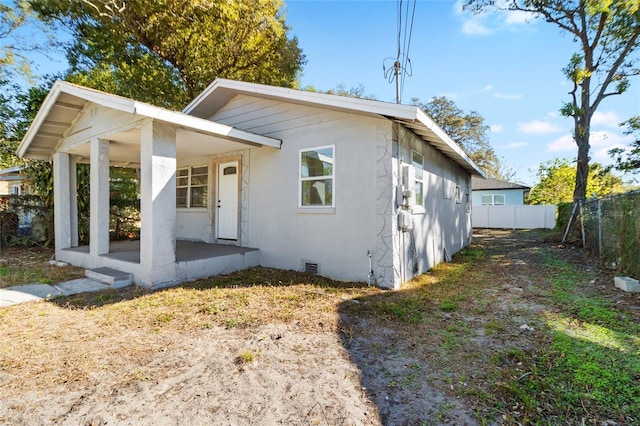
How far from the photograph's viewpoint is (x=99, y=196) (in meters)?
5.90

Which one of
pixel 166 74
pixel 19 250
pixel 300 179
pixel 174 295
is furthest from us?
pixel 166 74

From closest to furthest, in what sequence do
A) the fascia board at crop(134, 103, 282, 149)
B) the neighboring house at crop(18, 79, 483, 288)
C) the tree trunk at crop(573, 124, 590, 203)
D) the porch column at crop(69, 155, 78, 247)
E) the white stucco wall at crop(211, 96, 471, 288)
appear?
the fascia board at crop(134, 103, 282, 149) < the neighboring house at crop(18, 79, 483, 288) < the white stucco wall at crop(211, 96, 471, 288) < the porch column at crop(69, 155, 78, 247) < the tree trunk at crop(573, 124, 590, 203)

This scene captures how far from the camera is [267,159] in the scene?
22.3 feet

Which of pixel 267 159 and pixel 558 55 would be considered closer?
pixel 267 159

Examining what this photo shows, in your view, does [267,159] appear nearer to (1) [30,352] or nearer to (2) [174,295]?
(2) [174,295]

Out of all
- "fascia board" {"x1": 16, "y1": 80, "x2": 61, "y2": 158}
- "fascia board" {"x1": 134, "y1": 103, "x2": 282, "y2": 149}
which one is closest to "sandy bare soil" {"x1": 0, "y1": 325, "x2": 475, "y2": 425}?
"fascia board" {"x1": 134, "y1": 103, "x2": 282, "y2": 149}

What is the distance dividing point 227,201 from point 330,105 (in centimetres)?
389

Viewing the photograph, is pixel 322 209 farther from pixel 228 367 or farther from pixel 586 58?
pixel 586 58

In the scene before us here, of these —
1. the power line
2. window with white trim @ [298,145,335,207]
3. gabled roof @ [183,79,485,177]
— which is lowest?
window with white trim @ [298,145,335,207]

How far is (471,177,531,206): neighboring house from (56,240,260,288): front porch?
2159cm

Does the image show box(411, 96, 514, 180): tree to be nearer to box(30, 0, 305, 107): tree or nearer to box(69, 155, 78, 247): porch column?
box(30, 0, 305, 107): tree

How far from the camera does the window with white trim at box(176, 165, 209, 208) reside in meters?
8.58

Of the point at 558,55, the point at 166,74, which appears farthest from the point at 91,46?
the point at 558,55

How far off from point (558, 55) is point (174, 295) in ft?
51.9
